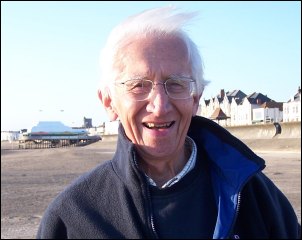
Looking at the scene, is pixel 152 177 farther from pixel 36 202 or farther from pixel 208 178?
pixel 36 202

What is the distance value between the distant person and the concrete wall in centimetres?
3608

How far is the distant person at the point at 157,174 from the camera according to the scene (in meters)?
1.95

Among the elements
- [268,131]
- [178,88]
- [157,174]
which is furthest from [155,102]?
[268,131]

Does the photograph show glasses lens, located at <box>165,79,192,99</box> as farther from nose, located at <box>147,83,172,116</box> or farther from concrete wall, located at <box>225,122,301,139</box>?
concrete wall, located at <box>225,122,301,139</box>

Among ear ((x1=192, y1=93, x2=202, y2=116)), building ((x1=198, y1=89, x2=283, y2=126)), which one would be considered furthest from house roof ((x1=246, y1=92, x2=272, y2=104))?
ear ((x1=192, y1=93, x2=202, y2=116))

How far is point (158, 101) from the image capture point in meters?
1.96

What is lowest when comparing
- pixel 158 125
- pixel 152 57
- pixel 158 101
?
pixel 158 125

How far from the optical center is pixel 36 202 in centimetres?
977

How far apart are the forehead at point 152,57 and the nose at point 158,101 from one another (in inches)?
2.8

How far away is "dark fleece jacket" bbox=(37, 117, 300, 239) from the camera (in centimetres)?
194

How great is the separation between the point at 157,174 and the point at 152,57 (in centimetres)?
51

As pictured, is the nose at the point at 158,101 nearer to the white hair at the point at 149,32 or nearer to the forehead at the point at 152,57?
the forehead at the point at 152,57

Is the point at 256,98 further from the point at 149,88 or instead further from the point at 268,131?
the point at 149,88

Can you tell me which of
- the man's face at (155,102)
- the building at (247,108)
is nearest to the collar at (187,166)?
the man's face at (155,102)
